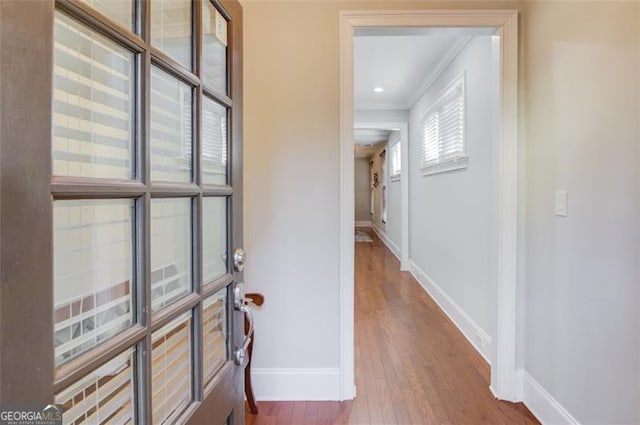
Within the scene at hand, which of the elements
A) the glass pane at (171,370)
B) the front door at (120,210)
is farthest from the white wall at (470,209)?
the glass pane at (171,370)

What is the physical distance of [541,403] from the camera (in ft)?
5.90

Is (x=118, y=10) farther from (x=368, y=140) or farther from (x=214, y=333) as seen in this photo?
(x=368, y=140)

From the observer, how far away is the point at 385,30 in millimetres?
1986

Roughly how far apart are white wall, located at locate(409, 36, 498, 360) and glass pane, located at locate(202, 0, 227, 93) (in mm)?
1670

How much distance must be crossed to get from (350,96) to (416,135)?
9.74ft

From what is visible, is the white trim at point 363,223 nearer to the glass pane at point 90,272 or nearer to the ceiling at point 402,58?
the ceiling at point 402,58

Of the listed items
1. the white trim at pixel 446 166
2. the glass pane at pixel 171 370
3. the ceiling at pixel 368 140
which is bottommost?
the glass pane at pixel 171 370

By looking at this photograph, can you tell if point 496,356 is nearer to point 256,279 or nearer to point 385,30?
point 256,279

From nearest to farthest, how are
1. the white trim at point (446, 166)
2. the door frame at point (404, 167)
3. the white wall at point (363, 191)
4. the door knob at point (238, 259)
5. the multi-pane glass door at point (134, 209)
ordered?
the multi-pane glass door at point (134, 209), the door knob at point (238, 259), the white trim at point (446, 166), the door frame at point (404, 167), the white wall at point (363, 191)

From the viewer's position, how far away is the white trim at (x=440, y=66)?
117 inches

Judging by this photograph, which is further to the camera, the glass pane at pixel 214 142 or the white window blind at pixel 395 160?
the white window blind at pixel 395 160

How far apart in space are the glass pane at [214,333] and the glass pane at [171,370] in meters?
0.06

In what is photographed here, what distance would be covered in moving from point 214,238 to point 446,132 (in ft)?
9.91

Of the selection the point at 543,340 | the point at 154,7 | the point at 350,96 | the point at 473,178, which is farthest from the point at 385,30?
the point at 543,340
